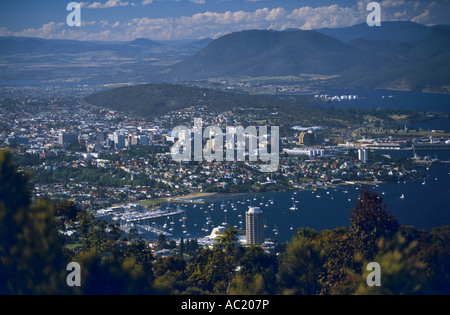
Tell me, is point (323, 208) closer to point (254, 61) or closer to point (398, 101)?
point (398, 101)

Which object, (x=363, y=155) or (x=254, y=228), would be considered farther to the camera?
(x=363, y=155)

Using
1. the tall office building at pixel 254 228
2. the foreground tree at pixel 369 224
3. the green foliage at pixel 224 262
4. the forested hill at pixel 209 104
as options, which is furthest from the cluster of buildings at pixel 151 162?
the foreground tree at pixel 369 224

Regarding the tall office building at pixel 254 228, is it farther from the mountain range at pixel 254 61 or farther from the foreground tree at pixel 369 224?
the mountain range at pixel 254 61

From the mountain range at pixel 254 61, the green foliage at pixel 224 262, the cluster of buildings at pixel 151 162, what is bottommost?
the cluster of buildings at pixel 151 162

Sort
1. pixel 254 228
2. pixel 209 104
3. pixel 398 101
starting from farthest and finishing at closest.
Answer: pixel 398 101, pixel 209 104, pixel 254 228

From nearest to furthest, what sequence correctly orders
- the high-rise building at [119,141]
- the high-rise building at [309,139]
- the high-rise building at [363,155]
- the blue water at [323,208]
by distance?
the blue water at [323,208]
the high-rise building at [363,155]
the high-rise building at [119,141]
the high-rise building at [309,139]

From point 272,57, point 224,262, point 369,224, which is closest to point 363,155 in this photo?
point 369,224

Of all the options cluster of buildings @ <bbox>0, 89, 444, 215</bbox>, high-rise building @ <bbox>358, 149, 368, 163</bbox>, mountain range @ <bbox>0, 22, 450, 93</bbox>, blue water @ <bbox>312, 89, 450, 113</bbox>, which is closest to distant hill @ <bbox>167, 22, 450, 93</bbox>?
mountain range @ <bbox>0, 22, 450, 93</bbox>

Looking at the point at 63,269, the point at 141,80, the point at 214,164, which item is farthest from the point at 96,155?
the point at 141,80

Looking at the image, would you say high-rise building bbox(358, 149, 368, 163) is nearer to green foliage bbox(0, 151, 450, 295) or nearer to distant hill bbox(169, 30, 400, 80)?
green foliage bbox(0, 151, 450, 295)

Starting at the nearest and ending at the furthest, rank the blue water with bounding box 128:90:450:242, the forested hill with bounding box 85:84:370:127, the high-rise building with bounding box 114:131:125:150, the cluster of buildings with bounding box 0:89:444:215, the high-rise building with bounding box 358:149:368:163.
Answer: the blue water with bounding box 128:90:450:242 → the cluster of buildings with bounding box 0:89:444:215 → the high-rise building with bounding box 358:149:368:163 → the high-rise building with bounding box 114:131:125:150 → the forested hill with bounding box 85:84:370:127
